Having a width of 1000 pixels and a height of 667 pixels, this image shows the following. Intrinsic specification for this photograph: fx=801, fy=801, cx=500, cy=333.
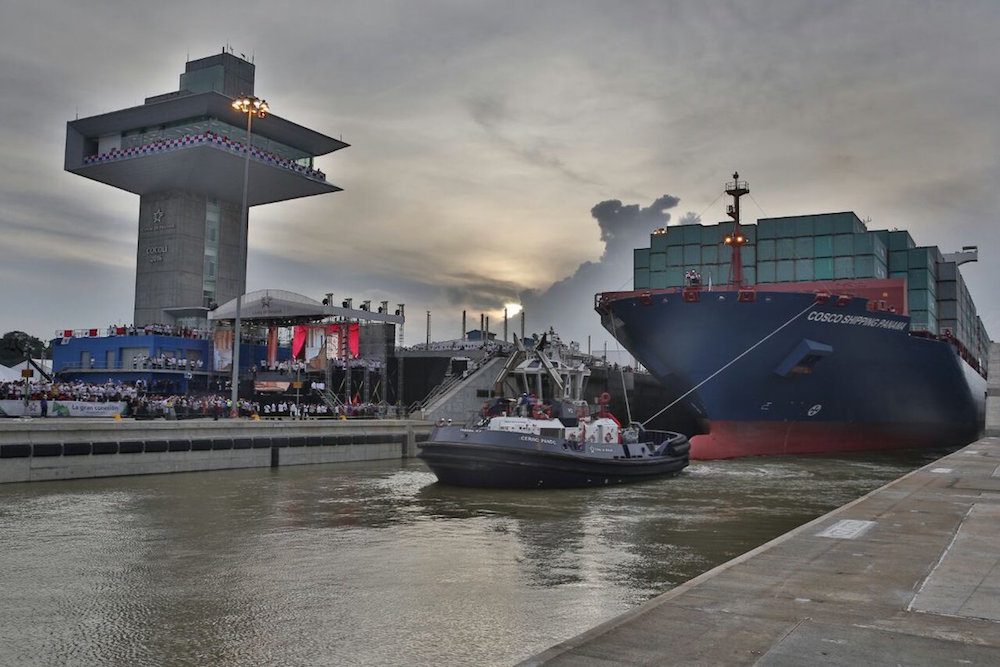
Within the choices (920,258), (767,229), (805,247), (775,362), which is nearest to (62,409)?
(775,362)

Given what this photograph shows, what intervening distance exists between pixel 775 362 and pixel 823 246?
947 inches

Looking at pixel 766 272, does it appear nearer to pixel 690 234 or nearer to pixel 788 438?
pixel 690 234

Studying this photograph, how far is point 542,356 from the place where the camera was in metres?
34.3

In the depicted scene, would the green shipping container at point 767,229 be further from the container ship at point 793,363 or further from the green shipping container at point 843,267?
the container ship at point 793,363

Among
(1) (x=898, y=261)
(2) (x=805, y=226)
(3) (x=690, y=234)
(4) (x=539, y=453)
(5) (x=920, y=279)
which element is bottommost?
(4) (x=539, y=453)

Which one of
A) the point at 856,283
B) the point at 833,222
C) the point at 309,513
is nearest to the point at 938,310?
the point at 833,222

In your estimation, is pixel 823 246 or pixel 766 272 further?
pixel 766 272

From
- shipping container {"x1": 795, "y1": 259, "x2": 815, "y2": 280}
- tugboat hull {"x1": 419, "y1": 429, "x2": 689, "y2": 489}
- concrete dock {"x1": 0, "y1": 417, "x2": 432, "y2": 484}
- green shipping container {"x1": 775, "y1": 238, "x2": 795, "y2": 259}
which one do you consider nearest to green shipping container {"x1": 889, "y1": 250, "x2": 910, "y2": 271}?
shipping container {"x1": 795, "y1": 259, "x2": 815, "y2": 280}

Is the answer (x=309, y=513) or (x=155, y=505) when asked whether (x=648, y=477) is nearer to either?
(x=309, y=513)

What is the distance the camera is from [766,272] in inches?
2406

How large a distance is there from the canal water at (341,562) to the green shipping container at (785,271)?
34846mm

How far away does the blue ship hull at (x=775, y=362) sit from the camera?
1497 inches

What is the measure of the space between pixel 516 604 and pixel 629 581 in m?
2.45

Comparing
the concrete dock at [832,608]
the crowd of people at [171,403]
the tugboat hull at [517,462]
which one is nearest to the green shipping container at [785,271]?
the crowd of people at [171,403]
